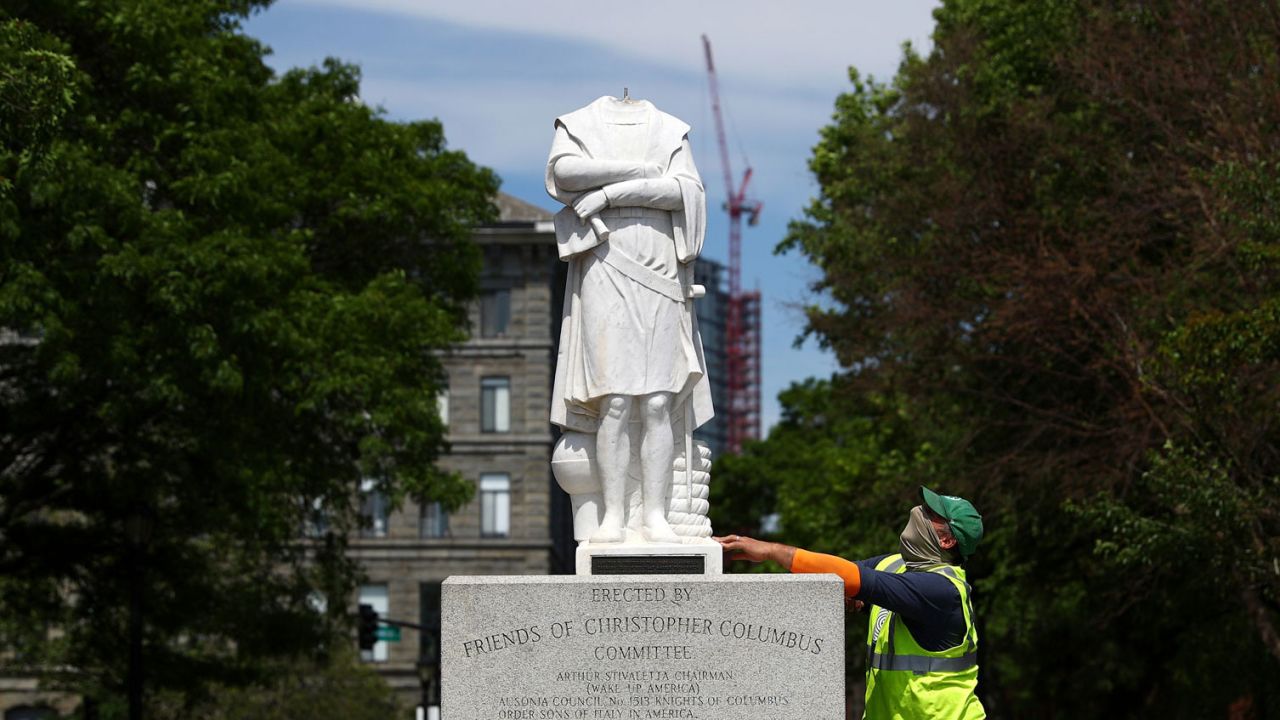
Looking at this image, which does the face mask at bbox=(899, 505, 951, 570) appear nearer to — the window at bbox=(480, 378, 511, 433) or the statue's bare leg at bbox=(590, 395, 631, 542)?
the statue's bare leg at bbox=(590, 395, 631, 542)

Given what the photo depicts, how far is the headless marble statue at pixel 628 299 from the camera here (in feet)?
41.6

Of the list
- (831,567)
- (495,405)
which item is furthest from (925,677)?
(495,405)

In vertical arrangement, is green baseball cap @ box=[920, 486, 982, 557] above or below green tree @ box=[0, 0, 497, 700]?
below

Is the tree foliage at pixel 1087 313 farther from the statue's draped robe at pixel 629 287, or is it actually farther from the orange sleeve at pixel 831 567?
the orange sleeve at pixel 831 567

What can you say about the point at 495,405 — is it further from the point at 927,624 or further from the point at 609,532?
the point at 927,624

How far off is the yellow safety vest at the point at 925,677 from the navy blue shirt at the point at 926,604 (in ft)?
0.13

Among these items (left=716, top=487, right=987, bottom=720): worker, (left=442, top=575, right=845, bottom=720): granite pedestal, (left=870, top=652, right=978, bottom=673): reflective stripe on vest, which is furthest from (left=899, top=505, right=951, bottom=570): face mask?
(left=442, top=575, right=845, bottom=720): granite pedestal

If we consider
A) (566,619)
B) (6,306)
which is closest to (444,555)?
(6,306)

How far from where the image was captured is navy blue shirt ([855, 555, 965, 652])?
10.2 m

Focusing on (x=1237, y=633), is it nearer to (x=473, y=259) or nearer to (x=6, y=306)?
(x=473, y=259)

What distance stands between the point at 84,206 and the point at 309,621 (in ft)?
30.3

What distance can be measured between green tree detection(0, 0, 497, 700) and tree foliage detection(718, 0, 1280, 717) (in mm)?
6465

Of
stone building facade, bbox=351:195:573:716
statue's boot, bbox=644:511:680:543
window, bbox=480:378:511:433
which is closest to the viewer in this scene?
statue's boot, bbox=644:511:680:543

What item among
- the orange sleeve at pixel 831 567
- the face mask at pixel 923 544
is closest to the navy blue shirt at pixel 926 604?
the face mask at pixel 923 544
